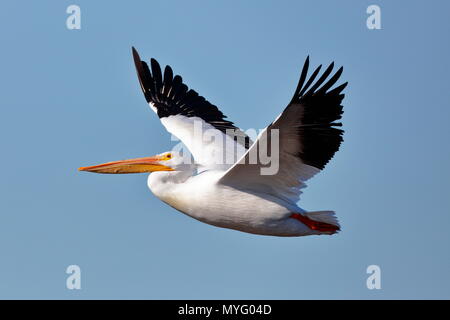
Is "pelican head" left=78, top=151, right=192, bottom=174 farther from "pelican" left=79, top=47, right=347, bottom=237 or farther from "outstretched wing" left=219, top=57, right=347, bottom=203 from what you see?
"outstretched wing" left=219, top=57, right=347, bottom=203

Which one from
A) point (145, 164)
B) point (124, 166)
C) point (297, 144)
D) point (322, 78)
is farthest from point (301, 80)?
point (124, 166)

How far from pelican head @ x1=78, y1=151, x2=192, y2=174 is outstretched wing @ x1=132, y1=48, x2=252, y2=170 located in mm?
450

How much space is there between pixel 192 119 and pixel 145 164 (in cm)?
183

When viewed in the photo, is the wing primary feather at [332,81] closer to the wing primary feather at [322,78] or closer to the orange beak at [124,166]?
the wing primary feather at [322,78]

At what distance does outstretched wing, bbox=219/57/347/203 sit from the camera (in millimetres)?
8188

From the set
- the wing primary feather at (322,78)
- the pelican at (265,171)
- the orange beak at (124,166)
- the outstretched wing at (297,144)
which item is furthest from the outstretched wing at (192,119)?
the wing primary feather at (322,78)

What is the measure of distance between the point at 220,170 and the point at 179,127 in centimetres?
178

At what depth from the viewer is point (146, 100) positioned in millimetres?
12258

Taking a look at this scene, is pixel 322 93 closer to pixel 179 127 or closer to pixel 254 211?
pixel 254 211

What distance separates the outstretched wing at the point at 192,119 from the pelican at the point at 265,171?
3 centimetres

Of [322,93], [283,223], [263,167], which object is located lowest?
[283,223]

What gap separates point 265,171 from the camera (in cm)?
888

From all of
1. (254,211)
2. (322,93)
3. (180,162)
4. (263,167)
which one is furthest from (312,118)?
(180,162)

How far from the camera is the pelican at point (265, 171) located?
828 cm
